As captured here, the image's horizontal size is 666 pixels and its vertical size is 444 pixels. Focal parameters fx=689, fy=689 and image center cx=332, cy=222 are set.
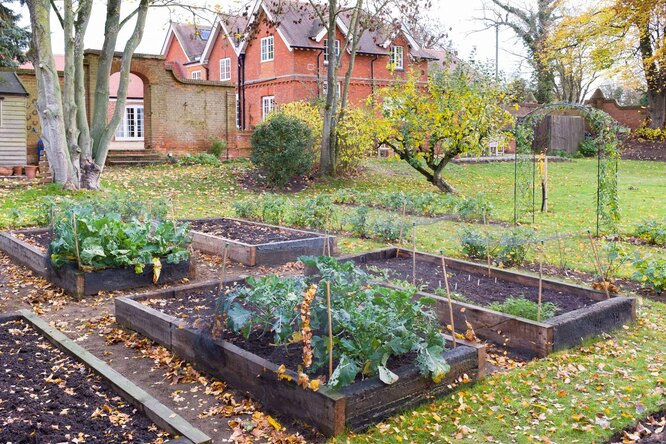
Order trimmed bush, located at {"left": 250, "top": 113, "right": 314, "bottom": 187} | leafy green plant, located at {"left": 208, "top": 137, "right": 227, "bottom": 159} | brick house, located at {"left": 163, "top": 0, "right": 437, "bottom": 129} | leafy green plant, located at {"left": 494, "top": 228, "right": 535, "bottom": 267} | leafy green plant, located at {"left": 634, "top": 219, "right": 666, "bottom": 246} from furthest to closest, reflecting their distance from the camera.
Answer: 1. brick house, located at {"left": 163, "top": 0, "right": 437, "bottom": 129}
2. leafy green plant, located at {"left": 208, "top": 137, "right": 227, "bottom": 159}
3. trimmed bush, located at {"left": 250, "top": 113, "right": 314, "bottom": 187}
4. leafy green plant, located at {"left": 634, "top": 219, "right": 666, "bottom": 246}
5. leafy green plant, located at {"left": 494, "top": 228, "right": 535, "bottom": 267}

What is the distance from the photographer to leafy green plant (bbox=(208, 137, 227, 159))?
26.7m

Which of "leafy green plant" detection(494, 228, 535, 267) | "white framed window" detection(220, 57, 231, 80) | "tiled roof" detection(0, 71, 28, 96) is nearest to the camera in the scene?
"leafy green plant" detection(494, 228, 535, 267)

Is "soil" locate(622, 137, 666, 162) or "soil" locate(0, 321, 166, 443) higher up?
"soil" locate(622, 137, 666, 162)

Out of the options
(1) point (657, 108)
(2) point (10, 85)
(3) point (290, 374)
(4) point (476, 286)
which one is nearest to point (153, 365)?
(3) point (290, 374)

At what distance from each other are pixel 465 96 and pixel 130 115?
29.0 m

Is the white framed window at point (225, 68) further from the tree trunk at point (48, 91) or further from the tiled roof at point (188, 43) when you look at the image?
the tree trunk at point (48, 91)

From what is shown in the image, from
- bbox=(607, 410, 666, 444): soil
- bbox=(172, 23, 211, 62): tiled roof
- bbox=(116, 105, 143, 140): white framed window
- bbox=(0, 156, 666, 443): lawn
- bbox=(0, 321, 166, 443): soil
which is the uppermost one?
bbox=(172, 23, 211, 62): tiled roof

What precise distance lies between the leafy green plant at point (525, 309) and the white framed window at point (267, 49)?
29453mm

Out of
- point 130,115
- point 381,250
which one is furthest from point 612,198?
point 130,115

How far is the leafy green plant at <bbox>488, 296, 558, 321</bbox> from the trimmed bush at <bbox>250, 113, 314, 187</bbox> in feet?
43.3

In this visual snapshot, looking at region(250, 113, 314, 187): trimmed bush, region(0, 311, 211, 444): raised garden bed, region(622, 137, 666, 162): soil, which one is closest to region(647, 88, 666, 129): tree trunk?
region(622, 137, 666, 162): soil

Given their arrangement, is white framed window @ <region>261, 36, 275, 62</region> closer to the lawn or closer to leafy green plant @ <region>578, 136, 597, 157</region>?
leafy green plant @ <region>578, 136, 597, 157</region>

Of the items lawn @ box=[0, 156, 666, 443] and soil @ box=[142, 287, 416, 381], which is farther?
soil @ box=[142, 287, 416, 381]

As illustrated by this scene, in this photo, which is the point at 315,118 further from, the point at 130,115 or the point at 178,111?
the point at 130,115
